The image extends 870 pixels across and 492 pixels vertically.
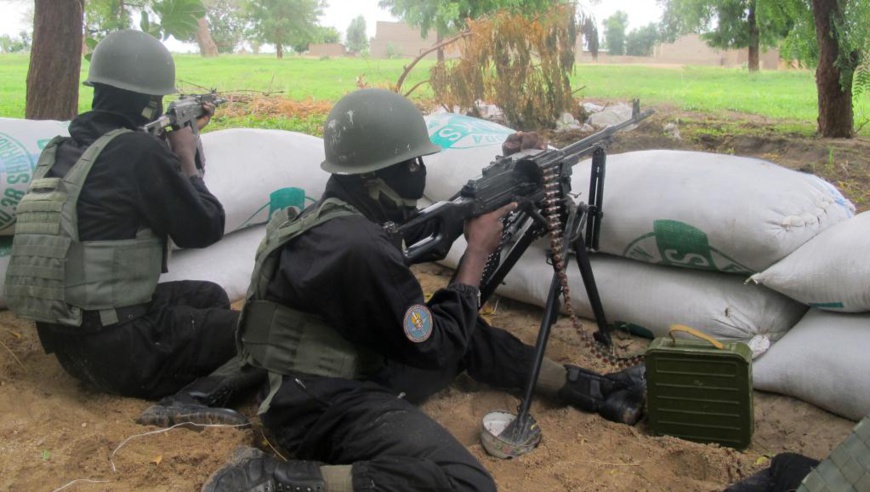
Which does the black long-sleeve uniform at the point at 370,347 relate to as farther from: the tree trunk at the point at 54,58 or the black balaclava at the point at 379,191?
the tree trunk at the point at 54,58

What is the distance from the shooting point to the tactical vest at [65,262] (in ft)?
8.70

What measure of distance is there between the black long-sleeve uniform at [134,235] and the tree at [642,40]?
48.2 meters

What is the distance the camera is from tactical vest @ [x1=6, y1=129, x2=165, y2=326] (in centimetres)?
265

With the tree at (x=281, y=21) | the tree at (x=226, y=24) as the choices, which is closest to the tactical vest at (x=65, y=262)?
the tree at (x=281, y=21)

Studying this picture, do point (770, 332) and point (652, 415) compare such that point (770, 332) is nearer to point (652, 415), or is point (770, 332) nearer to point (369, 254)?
point (652, 415)

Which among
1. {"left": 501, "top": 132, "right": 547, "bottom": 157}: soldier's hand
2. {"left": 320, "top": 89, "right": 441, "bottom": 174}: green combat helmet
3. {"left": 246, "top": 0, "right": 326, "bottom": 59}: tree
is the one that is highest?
{"left": 246, "top": 0, "right": 326, "bottom": 59}: tree

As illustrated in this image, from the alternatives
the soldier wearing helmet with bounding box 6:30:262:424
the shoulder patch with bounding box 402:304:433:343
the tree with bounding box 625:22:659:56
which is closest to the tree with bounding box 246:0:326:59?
the tree with bounding box 625:22:659:56

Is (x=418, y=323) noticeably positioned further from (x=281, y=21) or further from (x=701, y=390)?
(x=281, y=21)

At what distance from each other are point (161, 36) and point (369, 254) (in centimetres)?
280

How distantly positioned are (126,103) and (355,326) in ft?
4.99

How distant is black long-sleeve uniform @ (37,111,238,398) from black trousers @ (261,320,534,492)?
0.75 m

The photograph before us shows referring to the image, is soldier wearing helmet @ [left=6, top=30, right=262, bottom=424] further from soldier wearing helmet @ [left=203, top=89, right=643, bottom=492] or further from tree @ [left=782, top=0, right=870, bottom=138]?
tree @ [left=782, top=0, right=870, bottom=138]

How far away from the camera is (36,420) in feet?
8.75

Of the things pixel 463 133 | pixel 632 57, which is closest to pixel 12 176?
pixel 463 133
